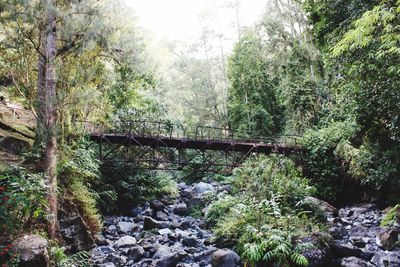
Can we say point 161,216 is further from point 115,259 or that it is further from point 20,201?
point 20,201

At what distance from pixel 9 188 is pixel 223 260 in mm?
4516

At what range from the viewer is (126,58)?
11648 mm

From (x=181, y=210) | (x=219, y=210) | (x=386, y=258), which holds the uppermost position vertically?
(x=219, y=210)

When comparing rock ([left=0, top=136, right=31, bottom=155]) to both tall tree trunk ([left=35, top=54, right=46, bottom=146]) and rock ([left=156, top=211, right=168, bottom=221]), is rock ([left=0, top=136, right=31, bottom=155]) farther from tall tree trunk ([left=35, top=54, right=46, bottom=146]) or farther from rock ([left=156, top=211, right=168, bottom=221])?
rock ([left=156, top=211, right=168, bottom=221])

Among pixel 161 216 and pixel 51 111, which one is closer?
pixel 51 111

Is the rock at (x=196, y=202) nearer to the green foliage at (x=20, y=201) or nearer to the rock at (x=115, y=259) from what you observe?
the rock at (x=115, y=259)

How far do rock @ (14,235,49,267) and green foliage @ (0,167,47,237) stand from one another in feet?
1.04

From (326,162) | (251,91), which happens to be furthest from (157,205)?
(251,91)

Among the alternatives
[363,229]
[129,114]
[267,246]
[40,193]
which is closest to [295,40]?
[129,114]

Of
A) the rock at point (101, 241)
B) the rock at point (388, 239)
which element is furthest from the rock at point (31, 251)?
the rock at point (388, 239)

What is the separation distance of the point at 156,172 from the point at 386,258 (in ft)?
35.7

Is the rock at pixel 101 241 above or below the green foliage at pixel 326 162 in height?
below

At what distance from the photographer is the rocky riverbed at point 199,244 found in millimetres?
7598

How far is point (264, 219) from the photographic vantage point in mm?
8750
